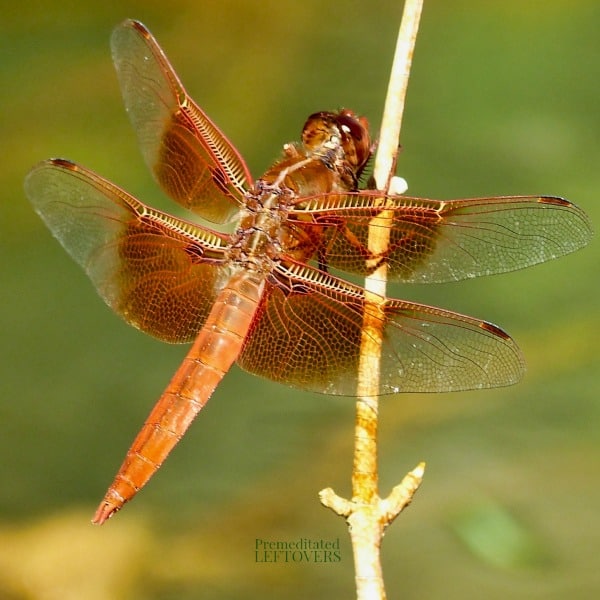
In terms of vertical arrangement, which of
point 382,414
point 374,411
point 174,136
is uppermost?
point 174,136

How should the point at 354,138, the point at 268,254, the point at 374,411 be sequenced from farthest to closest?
the point at 354,138
the point at 268,254
the point at 374,411

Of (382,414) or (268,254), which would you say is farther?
(382,414)

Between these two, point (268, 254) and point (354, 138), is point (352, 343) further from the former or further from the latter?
point (354, 138)

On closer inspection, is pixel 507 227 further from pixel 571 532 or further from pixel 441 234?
pixel 571 532

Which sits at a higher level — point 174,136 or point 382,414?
point 174,136

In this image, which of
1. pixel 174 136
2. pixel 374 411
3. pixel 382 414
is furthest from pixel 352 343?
pixel 174 136

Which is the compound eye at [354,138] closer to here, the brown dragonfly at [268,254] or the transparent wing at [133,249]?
the brown dragonfly at [268,254]
